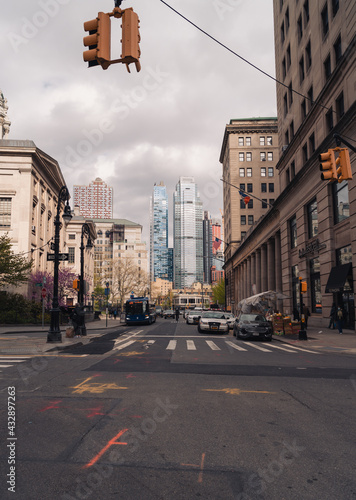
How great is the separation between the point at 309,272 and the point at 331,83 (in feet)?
46.8

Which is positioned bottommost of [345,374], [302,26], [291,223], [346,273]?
[345,374]

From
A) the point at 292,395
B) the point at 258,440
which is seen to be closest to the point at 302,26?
the point at 292,395

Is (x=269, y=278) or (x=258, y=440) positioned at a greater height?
(x=269, y=278)

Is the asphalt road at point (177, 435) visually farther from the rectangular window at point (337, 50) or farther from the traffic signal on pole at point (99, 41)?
the rectangular window at point (337, 50)

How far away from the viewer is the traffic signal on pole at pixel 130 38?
22.4 ft

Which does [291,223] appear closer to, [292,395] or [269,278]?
[269,278]

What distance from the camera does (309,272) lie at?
32188 mm

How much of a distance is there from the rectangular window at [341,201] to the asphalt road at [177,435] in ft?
57.2

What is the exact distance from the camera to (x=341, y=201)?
85.8 feet

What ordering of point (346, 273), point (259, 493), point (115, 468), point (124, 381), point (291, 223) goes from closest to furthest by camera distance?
point (259, 493), point (115, 468), point (124, 381), point (346, 273), point (291, 223)

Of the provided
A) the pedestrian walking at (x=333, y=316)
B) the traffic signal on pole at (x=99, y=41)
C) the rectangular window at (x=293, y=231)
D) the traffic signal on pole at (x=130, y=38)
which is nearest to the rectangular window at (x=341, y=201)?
the pedestrian walking at (x=333, y=316)

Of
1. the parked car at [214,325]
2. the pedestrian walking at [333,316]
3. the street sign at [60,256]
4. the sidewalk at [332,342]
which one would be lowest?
the sidewalk at [332,342]

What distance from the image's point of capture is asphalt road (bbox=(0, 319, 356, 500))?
3.83 metres

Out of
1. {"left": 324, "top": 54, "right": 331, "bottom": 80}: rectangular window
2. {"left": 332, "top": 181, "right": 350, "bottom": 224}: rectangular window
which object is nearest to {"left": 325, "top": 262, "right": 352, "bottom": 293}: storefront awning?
{"left": 332, "top": 181, "right": 350, "bottom": 224}: rectangular window
